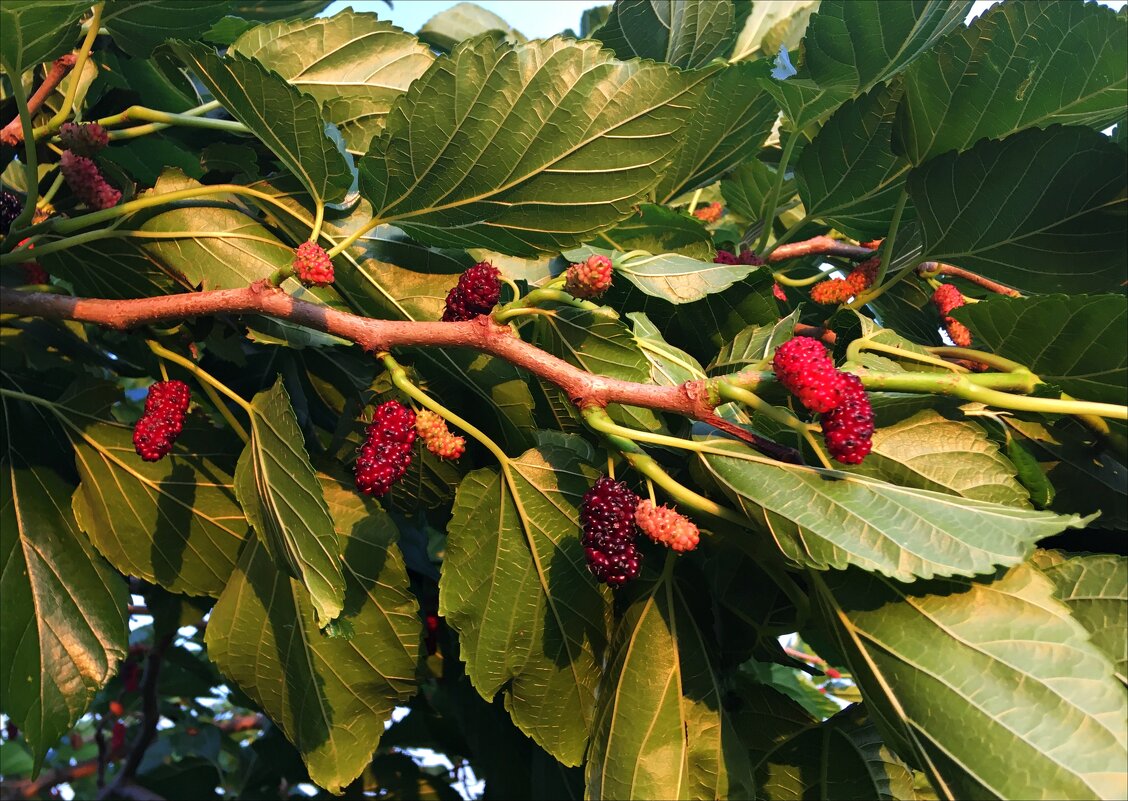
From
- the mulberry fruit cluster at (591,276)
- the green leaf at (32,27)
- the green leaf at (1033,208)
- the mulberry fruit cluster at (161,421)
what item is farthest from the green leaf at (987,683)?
the green leaf at (32,27)

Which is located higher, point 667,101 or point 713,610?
point 667,101

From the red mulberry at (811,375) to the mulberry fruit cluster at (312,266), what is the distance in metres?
0.38


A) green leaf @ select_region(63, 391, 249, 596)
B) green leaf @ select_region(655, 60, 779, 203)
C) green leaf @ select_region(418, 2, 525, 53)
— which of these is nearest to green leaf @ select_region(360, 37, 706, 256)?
green leaf @ select_region(655, 60, 779, 203)

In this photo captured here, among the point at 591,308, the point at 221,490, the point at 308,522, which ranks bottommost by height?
the point at 221,490

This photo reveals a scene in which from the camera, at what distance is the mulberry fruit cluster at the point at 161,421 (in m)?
0.82

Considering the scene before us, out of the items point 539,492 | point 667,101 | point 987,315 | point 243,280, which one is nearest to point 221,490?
point 243,280

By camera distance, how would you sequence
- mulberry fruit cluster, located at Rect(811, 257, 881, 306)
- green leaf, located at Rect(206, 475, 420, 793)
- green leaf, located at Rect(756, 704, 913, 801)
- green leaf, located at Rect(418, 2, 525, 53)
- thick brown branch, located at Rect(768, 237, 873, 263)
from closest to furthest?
green leaf, located at Rect(756, 704, 913, 801)
green leaf, located at Rect(206, 475, 420, 793)
mulberry fruit cluster, located at Rect(811, 257, 881, 306)
thick brown branch, located at Rect(768, 237, 873, 263)
green leaf, located at Rect(418, 2, 525, 53)

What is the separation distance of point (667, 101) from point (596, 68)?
2.4 inches

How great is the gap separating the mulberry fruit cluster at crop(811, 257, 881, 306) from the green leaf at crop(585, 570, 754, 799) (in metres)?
0.40

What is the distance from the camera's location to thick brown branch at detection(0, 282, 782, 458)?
0.63m

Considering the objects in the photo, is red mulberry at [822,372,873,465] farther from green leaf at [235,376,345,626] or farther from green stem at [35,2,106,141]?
green stem at [35,2,106,141]

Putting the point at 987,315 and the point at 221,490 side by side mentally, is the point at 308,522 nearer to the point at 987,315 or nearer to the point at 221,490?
the point at 221,490

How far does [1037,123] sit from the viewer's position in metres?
0.81

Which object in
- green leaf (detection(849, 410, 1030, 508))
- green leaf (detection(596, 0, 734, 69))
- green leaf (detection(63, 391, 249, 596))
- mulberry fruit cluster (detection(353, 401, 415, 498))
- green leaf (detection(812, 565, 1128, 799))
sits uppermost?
green leaf (detection(596, 0, 734, 69))
